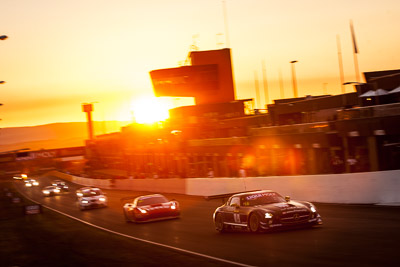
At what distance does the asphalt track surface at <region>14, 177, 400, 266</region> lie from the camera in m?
10.8

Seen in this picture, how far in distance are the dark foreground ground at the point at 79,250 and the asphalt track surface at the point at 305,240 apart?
0.62 meters

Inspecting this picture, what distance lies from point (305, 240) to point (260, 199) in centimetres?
288

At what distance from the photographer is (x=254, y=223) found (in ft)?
52.0

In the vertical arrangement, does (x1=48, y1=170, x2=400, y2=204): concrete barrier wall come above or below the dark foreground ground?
above

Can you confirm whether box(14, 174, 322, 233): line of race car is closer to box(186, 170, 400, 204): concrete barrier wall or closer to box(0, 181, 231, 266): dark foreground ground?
box(0, 181, 231, 266): dark foreground ground

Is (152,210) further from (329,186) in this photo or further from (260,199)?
(260,199)

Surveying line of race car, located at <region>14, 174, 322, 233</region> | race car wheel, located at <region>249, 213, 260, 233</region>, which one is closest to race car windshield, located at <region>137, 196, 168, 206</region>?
line of race car, located at <region>14, 174, 322, 233</region>

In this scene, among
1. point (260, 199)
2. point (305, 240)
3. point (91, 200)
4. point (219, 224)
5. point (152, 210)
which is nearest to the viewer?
point (305, 240)

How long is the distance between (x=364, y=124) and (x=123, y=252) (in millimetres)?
22845

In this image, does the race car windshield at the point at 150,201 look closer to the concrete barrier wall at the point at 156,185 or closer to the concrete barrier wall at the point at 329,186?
the concrete barrier wall at the point at 329,186

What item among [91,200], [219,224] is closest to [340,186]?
[219,224]

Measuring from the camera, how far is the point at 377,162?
3378 cm

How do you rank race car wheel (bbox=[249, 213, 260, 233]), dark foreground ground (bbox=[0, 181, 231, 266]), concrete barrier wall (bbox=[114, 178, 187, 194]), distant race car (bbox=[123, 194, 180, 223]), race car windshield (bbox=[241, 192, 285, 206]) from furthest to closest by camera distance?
concrete barrier wall (bbox=[114, 178, 187, 194]), distant race car (bbox=[123, 194, 180, 223]), race car windshield (bbox=[241, 192, 285, 206]), race car wheel (bbox=[249, 213, 260, 233]), dark foreground ground (bbox=[0, 181, 231, 266])

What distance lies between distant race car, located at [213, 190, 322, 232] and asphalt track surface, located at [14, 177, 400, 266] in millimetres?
269
